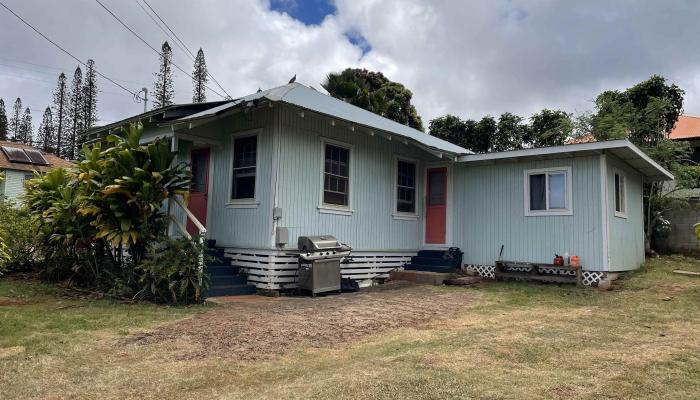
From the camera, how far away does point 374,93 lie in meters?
21.5

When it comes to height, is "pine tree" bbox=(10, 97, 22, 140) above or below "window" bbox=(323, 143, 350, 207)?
above

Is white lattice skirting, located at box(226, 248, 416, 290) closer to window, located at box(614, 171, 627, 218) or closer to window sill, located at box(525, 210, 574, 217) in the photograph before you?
window sill, located at box(525, 210, 574, 217)

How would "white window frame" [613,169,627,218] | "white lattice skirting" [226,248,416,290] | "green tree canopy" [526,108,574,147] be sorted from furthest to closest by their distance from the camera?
"green tree canopy" [526,108,574,147]
"white window frame" [613,169,627,218]
"white lattice skirting" [226,248,416,290]

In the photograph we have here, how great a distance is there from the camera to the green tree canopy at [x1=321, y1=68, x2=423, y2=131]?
1991 cm

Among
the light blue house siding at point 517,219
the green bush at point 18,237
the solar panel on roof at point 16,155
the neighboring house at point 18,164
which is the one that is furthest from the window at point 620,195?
the solar panel on roof at point 16,155

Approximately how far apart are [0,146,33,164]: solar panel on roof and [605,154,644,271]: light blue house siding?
96.1ft

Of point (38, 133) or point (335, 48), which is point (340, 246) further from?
point (38, 133)

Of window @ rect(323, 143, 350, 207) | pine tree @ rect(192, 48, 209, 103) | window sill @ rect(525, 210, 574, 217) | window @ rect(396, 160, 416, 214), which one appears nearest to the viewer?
window @ rect(323, 143, 350, 207)

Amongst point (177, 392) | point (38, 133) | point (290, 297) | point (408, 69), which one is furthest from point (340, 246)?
point (38, 133)

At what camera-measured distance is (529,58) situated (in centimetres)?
1741

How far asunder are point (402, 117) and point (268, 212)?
1616 centimetres

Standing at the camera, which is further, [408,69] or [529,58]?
[408,69]

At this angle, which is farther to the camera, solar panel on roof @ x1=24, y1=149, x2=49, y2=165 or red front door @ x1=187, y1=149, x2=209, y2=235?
solar panel on roof @ x1=24, y1=149, x2=49, y2=165

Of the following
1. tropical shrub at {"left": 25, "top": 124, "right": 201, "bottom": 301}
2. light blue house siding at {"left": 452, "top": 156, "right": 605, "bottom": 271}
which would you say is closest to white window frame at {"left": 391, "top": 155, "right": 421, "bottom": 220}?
light blue house siding at {"left": 452, "top": 156, "right": 605, "bottom": 271}
